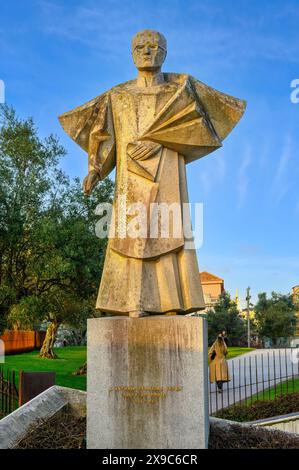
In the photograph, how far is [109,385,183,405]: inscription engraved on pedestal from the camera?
18.4 feet

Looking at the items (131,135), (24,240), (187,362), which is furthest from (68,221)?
(187,362)

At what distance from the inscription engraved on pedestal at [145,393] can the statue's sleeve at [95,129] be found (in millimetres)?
2718

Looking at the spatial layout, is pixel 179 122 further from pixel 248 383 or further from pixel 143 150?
pixel 248 383

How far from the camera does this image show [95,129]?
6.85 meters

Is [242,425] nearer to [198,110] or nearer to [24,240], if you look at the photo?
[198,110]

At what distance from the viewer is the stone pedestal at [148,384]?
5.56 m

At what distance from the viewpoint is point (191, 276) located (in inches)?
249

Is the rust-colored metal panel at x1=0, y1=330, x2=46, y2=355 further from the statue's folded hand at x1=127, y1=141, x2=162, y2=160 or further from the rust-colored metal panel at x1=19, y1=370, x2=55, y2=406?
the statue's folded hand at x1=127, y1=141, x2=162, y2=160

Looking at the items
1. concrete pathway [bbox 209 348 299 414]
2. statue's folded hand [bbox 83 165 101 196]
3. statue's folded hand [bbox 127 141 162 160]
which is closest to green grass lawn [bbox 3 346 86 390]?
concrete pathway [bbox 209 348 299 414]

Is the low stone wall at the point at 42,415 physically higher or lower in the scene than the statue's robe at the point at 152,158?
lower

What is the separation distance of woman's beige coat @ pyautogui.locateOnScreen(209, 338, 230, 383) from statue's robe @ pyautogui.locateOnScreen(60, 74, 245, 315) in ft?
44.5

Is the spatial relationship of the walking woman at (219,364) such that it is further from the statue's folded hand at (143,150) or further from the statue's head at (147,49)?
the statue's head at (147,49)

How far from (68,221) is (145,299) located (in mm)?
14104

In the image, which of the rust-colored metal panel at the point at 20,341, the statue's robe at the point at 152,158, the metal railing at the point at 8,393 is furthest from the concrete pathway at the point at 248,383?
the rust-colored metal panel at the point at 20,341
